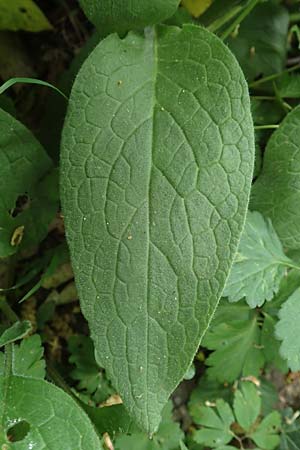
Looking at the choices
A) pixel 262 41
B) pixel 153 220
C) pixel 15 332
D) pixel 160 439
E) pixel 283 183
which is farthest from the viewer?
pixel 262 41

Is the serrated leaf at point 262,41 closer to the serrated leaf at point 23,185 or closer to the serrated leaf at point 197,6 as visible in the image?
the serrated leaf at point 197,6

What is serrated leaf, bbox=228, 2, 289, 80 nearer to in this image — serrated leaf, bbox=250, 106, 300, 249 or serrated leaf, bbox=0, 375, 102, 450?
serrated leaf, bbox=250, 106, 300, 249

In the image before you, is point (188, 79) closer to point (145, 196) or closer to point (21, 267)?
point (145, 196)

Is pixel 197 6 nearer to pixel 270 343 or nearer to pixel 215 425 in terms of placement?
pixel 270 343

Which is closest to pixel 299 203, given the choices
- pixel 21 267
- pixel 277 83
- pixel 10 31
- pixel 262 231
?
pixel 262 231

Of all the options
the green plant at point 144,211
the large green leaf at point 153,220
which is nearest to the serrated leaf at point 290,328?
the green plant at point 144,211

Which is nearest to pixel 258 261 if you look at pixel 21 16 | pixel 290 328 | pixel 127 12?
pixel 290 328

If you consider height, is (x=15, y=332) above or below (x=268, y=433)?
above
